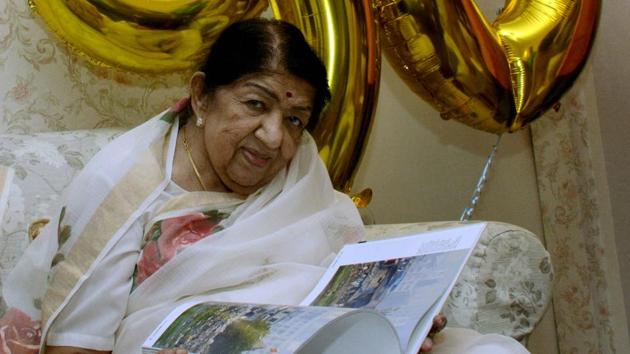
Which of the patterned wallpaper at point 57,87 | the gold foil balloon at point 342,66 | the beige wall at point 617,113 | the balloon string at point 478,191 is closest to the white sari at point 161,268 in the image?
the gold foil balloon at point 342,66

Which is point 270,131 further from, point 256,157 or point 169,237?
point 169,237

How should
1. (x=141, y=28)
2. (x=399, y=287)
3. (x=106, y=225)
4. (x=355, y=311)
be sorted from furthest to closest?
(x=141, y=28) < (x=106, y=225) < (x=399, y=287) < (x=355, y=311)

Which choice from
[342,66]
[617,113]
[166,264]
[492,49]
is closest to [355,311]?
[166,264]

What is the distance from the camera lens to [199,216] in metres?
1.05

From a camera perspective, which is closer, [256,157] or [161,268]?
[161,268]

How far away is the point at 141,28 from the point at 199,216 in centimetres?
55

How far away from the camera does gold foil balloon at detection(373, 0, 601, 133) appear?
→ 1.49m

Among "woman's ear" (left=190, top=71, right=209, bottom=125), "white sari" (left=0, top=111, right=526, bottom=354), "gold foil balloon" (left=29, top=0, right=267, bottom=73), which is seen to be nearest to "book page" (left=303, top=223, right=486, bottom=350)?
"white sari" (left=0, top=111, right=526, bottom=354)

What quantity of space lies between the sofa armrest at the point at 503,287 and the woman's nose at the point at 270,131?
14.0 inches

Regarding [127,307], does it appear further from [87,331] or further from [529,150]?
[529,150]

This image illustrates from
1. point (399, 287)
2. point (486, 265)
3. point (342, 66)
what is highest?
point (342, 66)

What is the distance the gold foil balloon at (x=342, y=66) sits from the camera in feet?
4.76

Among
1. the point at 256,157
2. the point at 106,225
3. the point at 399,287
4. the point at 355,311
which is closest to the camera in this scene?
the point at 355,311

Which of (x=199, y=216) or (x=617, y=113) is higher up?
(x=199, y=216)
